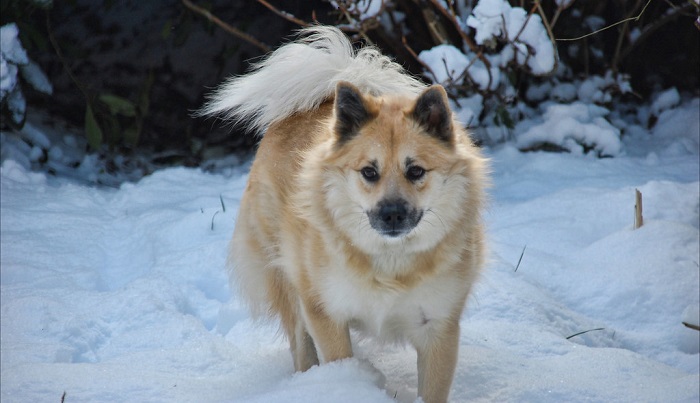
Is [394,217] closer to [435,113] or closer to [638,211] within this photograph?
[435,113]

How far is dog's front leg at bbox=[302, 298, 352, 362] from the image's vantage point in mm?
2531

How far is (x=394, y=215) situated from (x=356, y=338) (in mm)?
789

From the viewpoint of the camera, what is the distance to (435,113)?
2.53 meters

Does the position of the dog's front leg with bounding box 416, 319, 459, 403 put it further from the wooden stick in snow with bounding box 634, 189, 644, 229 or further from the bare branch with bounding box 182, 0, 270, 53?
the bare branch with bounding box 182, 0, 270, 53

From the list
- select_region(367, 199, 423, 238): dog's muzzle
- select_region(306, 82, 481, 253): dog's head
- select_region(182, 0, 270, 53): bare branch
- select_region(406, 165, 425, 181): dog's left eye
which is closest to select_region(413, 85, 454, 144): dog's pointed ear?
select_region(306, 82, 481, 253): dog's head

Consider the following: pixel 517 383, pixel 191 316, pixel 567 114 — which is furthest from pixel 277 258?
pixel 567 114

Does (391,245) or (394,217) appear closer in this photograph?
(394,217)

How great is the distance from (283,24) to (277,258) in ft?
10.5

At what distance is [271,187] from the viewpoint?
2.96 m

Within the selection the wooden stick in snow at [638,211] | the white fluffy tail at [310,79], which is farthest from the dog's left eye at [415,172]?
the wooden stick in snow at [638,211]

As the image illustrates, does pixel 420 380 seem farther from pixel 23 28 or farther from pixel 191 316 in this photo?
pixel 23 28

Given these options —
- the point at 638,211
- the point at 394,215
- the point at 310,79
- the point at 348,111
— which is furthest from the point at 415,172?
the point at 638,211

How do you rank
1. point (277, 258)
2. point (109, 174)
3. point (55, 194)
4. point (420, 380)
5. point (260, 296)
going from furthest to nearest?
1. point (109, 174)
2. point (55, 194)
3. point (260, 296)
4. point (277, 258)
5. point (420, 380)

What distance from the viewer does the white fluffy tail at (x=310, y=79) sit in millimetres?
2984
